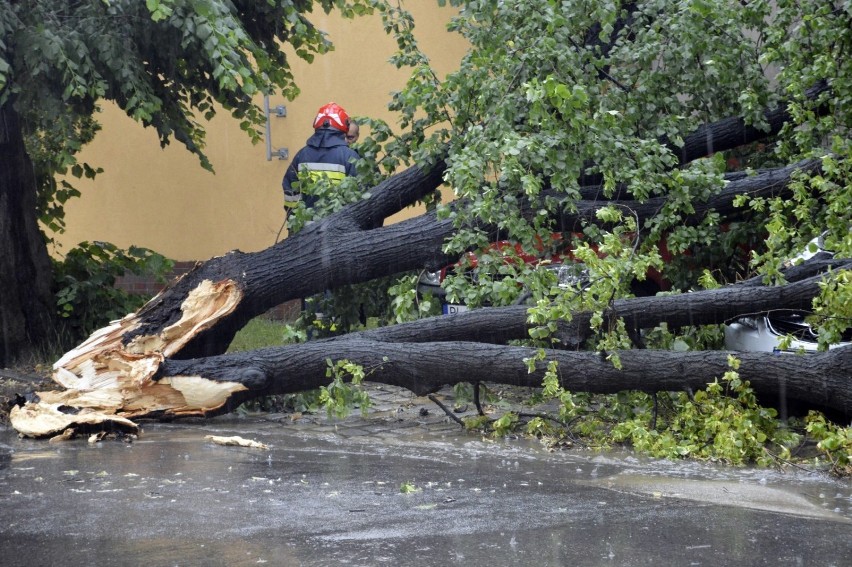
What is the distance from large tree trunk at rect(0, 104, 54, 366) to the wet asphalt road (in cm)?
315

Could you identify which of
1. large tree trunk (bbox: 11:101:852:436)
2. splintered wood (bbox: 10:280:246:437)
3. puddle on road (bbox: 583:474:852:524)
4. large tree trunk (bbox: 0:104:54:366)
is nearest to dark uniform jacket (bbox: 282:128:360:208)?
large tree trunk (bbox: 0:104:54:366)

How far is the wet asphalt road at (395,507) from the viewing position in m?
3.99

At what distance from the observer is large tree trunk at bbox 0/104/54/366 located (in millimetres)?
9500

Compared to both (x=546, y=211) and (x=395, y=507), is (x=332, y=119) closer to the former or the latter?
(x=546, y=211)

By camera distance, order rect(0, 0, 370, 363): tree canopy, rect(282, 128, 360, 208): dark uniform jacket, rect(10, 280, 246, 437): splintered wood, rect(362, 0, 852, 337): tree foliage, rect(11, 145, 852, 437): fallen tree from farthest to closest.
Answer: rect(282, 128, 360, 208): dark uniform jacket
rect(0, 0, 370, 363): tree canopy
rect(362, 0, 852, 337): tree foliage
rect(10, 280, 246, 437): splintered wood
rect(11, 145, 852, 437): fallen tree

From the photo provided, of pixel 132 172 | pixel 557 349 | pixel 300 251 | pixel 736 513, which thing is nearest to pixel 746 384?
pixel 557 349

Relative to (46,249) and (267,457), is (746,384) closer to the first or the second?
(267,457)

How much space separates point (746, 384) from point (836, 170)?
5.70ft

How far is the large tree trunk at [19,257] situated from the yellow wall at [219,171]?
4.21 metres

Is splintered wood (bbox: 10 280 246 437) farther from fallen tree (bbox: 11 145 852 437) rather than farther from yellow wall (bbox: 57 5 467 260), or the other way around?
yellow wall (bbox: 57 5 467 260)

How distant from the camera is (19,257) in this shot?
9641 mm

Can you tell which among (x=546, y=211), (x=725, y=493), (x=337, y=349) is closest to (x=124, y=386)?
(x=337, y=349)

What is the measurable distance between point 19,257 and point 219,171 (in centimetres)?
468

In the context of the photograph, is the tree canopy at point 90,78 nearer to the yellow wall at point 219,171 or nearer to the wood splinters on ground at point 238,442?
the wood splinters on ground at point 238,442
